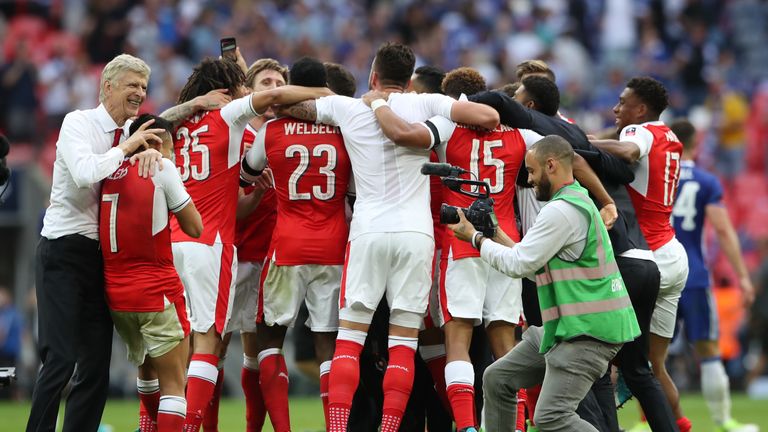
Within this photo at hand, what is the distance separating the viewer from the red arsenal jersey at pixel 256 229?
9516 mm

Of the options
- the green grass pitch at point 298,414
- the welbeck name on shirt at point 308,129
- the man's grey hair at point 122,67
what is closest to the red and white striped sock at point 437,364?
the welbeck name on shirt at point 308,129

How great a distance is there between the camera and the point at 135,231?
795cm

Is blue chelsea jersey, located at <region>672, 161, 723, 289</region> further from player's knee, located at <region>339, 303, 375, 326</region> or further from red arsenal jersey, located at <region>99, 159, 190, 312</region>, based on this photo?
red arsenal jersey, located at <region>99, 159, 190, 312</region>

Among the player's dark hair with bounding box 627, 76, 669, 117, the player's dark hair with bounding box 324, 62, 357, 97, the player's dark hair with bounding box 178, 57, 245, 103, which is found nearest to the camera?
the player's dark hair with bounding box 178, 57, 245, 103

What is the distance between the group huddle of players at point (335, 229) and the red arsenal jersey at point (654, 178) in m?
0.01

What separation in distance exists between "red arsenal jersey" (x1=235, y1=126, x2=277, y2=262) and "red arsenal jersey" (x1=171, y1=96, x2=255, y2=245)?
1.80ft

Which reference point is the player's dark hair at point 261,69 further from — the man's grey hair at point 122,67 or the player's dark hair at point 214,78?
the man's grey hair at point 122,67

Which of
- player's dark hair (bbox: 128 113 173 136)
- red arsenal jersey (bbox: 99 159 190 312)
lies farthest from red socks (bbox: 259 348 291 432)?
player's dark hair (bbox: 128 113 173 136)

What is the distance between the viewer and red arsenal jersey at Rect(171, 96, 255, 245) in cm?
885

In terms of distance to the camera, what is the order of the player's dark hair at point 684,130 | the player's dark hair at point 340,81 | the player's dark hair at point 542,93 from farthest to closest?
the player's dark hair at point 684,130
the player's dark hair at point 340,81
the player's dark hair at point 542,93

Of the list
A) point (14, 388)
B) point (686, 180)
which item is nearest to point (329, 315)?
point (686, 180)

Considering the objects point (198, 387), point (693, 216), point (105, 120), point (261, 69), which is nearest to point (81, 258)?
point (105, 120)

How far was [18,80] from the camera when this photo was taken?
63.1 feet

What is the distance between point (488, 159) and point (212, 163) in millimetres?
2023
